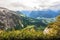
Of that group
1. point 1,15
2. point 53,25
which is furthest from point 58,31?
point 1,15

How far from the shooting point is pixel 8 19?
26.9 m

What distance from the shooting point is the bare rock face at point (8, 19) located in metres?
26.2

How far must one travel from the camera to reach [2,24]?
1045 inches

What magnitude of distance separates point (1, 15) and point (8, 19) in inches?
52.5

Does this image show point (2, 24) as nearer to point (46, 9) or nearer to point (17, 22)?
point (17, 22)

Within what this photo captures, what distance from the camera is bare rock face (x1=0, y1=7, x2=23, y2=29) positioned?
26248 mm

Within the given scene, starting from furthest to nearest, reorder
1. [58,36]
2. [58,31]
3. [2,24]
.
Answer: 1. [2,24]
2. [58,31]
3. [58,36]

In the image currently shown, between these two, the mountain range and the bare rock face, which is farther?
the mountain range

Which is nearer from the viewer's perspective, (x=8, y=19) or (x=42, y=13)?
(x=8, y=19)

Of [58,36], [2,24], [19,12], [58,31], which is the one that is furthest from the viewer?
[19,12]

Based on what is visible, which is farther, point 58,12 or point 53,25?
point 58,12

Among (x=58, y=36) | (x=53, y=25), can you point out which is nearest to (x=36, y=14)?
(x=53, y=25)

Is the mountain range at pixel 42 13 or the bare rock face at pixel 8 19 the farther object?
the mountain range at pixel 42 13

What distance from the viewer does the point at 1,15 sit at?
27719 millimetres
